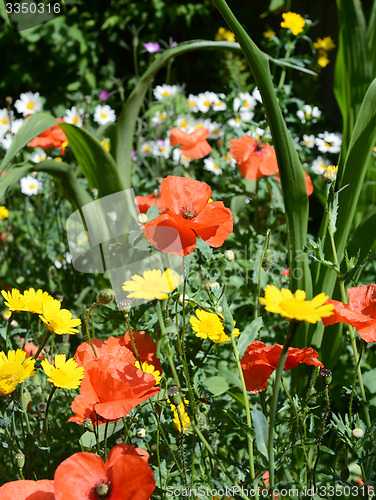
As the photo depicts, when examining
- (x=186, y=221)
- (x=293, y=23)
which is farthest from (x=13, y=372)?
(x=293, y=23)

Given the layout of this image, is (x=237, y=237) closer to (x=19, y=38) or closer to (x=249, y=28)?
(x=19, y=38)

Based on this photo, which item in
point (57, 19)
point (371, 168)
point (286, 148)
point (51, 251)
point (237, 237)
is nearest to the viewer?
point (286, 148)

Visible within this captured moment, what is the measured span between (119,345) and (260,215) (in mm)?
653

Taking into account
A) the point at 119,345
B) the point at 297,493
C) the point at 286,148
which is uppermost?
the point at 286,148

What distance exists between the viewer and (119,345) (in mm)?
701

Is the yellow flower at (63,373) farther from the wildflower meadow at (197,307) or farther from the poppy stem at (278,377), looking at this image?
the poppy stem at (278,377)

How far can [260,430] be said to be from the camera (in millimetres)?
568

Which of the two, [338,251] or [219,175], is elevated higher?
[338,251]

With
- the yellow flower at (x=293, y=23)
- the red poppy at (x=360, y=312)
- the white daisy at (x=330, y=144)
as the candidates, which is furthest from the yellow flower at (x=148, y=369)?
the white daisy at (x=330, y=144)

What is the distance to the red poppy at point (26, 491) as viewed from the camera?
544 millimetres

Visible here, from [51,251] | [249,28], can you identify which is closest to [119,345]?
[51,251]

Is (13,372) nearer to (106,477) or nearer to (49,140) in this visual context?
(106,477)

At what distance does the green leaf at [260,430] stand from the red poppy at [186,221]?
20cm

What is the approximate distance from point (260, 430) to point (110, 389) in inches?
6.5
